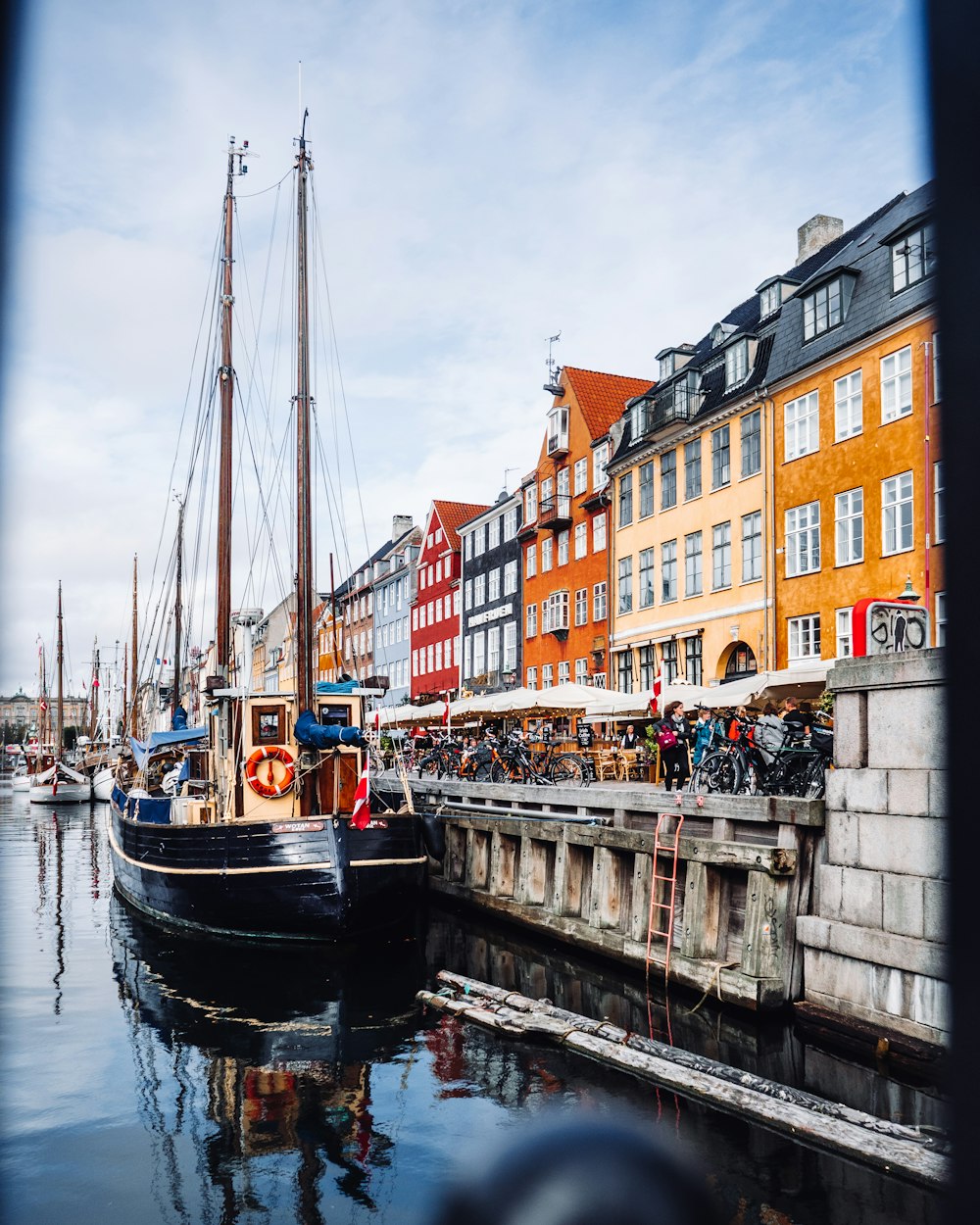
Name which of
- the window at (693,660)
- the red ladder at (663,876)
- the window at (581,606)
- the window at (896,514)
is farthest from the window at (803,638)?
the red ladder at (663,876)

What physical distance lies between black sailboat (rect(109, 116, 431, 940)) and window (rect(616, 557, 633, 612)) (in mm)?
18382

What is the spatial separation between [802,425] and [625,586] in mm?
11042

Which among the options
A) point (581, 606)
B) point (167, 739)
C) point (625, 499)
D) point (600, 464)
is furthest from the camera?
point (581, 606)

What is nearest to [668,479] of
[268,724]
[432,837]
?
[432,837]

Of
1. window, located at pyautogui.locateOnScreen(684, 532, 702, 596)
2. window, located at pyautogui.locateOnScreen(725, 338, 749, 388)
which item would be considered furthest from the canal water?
window, located at pyautogui.locateOnScreen(725, 338, 749, 388)

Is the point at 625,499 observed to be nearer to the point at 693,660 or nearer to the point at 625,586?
the point at 625,586

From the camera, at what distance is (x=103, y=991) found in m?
15.1

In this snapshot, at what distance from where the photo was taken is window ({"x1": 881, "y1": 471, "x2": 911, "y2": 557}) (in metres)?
25.4

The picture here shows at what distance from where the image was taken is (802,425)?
1160 inches

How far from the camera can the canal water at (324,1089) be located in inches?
310

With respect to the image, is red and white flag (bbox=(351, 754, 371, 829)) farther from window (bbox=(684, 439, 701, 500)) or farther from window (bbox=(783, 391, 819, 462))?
window (bbox=(684, 439, 701, 500))

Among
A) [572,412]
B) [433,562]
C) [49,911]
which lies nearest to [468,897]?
[49,911]

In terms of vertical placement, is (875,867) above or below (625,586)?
below

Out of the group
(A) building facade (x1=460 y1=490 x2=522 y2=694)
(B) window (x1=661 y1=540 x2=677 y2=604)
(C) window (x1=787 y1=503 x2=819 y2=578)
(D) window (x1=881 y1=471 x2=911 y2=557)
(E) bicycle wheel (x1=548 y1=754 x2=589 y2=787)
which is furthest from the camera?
(A) building facade (x1=460 y1=490 x2=522 y2=694)
